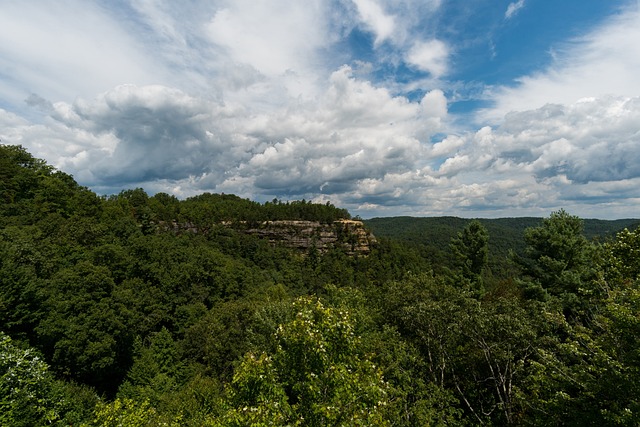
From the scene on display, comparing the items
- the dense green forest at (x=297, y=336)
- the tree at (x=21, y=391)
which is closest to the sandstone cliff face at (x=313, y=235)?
the dense green forest at (x=297, y=336)

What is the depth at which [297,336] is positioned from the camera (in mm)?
8734

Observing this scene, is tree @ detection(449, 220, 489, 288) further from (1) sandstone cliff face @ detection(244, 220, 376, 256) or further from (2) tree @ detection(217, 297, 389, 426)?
(1) sandstone cliff face @ detection(244, 220, 376, 256)

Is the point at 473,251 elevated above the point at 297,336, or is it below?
below

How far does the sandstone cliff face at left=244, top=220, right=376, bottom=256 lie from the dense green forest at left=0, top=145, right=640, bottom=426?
5378 centimetres

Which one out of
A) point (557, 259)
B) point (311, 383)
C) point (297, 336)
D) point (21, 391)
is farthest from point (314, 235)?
point (311, 383)

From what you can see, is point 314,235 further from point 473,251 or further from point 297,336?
point 297,336

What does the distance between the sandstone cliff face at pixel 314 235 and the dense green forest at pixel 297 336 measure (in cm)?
5378

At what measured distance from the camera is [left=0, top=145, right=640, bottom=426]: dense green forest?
8.91 meters

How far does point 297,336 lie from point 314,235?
10925 centimetres

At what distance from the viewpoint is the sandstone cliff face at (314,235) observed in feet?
378

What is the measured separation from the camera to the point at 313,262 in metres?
106

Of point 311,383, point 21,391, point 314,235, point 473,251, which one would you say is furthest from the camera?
point 314,235

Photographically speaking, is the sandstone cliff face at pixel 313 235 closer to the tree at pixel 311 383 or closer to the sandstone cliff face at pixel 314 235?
the sandstone cliff face at pixel 314 235

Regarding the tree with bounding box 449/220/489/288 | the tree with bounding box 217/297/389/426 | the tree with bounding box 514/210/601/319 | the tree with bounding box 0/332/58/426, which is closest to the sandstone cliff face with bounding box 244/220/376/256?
the tree with bounding box 449/220/489/288
